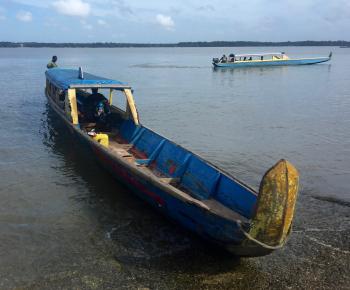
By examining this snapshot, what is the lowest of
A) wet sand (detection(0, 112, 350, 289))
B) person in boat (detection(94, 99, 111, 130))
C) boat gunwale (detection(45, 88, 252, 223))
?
wet sand (detection(0, 112, 350, 289))

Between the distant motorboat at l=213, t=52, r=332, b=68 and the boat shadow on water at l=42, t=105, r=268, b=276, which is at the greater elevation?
the distant motorboat at l=213, t=52, r=332, b=68

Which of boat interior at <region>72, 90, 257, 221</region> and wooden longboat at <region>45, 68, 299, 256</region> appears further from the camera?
boat interior at <region>72, 90, 257, 221</region>

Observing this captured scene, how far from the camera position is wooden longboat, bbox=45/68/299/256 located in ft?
20.3

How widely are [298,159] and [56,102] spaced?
10.9 meters

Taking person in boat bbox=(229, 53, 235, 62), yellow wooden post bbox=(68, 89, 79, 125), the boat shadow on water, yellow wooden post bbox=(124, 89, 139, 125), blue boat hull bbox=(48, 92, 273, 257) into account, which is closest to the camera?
blue boat hull bbox=(48, 92, 273, 257)

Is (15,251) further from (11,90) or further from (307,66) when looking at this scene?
(307,66)

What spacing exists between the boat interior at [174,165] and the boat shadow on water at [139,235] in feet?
2.63

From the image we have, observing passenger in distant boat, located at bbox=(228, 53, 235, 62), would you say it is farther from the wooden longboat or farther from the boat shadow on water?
the boat shadow on water

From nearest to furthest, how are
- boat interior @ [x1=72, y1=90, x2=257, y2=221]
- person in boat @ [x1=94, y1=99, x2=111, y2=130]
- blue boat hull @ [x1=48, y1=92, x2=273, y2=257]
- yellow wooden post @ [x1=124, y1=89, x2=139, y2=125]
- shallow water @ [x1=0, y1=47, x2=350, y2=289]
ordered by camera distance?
1. blue boat hull @ [x1=48, y1=92, x2=273, y2=257]
2. shallow water @ [x1=0, y1=47, x2=350, y2=289]
3. boat interior @ [x1=72, y1=90, x2=257, y2=221]
4. yellow wooden post @ [x1=124, y1=89, x2=139, y2=125]
5. person in boat @ [x1=94, y1=99, x2=111, y2=130]

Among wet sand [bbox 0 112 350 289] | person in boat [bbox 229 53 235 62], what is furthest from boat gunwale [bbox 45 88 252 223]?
person in boat [bbox 229 53 235 62]

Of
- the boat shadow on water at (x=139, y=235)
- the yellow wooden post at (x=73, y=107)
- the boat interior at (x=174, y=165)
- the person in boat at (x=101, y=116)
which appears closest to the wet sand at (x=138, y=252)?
the boat shadow on water at (x=139, y=235)

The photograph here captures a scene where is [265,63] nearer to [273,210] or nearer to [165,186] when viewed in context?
[165,186]

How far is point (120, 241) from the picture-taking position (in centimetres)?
801

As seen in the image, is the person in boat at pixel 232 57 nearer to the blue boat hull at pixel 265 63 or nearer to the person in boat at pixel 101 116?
the blue boat hull at pixel 265 63
